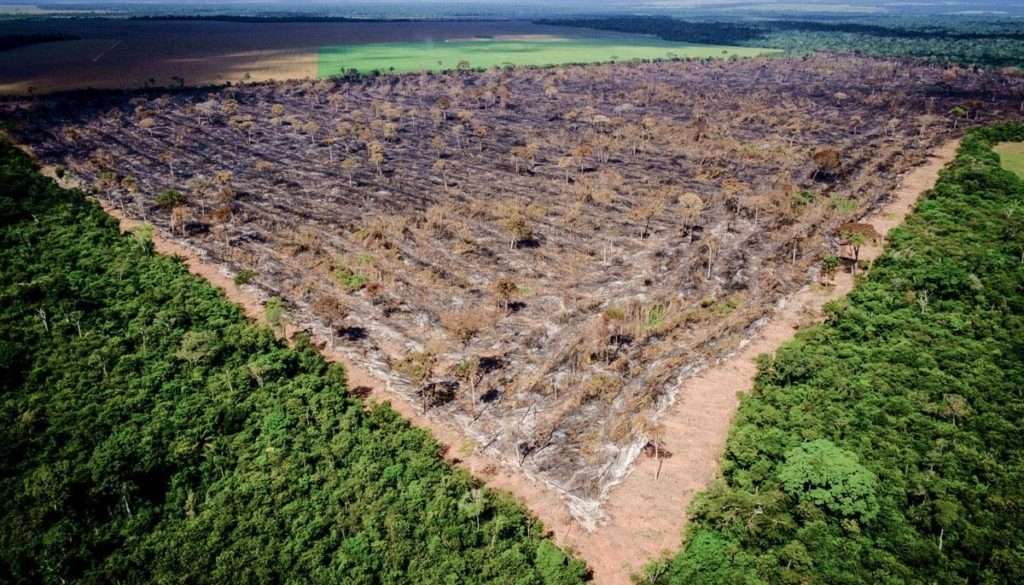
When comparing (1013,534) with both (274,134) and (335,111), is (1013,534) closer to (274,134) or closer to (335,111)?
(274,134)

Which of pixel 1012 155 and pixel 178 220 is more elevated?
pixel 1012 155

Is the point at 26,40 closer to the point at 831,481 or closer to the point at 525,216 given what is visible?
the point at 525,216

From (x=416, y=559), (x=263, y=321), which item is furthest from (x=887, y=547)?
(x=263, y=321)

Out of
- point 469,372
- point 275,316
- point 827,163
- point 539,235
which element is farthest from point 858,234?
point 275,316

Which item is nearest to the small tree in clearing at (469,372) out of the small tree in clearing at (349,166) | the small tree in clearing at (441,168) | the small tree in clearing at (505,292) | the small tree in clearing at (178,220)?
the small tree in clearing at (505,292)

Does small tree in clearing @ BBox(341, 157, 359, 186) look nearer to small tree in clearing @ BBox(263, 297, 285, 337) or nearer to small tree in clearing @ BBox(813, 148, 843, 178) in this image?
small tree in clearing @ BBox(263, 297, 285, 337)
